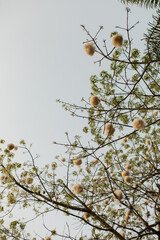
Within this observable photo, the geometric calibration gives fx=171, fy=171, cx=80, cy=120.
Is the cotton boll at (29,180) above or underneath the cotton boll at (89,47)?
underneath

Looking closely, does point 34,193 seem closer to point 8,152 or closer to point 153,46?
point 8,152

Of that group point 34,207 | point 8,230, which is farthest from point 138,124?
point 8,230

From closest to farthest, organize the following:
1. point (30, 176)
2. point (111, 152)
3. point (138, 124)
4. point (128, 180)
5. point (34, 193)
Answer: point (138, 124) → point (128, 180) → point (34, 193) → point (30, 176) → point (111, 152)

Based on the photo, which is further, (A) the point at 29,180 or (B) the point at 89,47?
(A) the point at 29,180

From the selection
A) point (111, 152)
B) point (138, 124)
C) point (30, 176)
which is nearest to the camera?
point (138, 124)

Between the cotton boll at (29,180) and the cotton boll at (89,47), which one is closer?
the cotton boll at (89,47)

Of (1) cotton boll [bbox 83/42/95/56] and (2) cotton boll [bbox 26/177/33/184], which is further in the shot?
(2) cotton boll [bbox 26/177/33/184]

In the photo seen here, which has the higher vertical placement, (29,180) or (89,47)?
(89,47)

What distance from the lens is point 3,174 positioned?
3605 mm

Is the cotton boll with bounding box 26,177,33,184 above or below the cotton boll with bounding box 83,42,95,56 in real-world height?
below

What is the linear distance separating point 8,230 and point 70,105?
303 centimetres

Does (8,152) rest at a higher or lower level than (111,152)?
lower

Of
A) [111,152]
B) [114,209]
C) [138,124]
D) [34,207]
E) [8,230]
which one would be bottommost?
[8,230]

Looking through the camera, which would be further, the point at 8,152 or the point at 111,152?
the point at 111,152
